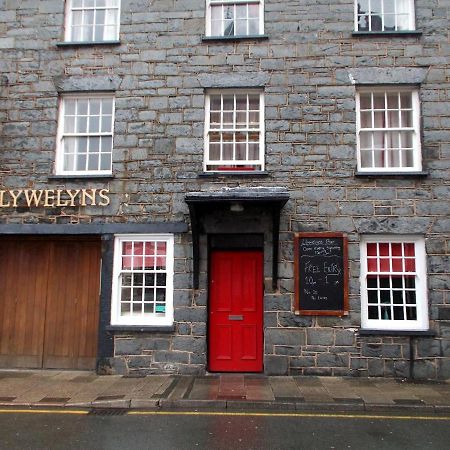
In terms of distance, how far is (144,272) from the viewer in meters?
9.15

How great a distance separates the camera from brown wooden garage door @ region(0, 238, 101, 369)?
9258 millimetres

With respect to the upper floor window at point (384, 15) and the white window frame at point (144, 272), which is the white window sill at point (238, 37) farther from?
the white window frame at point (144, 272)

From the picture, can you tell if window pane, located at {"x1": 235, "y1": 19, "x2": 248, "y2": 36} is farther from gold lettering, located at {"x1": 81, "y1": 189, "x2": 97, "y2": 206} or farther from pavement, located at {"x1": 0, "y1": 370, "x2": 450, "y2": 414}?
pavement, located at {"x1": 0, "y1": 370, "x2": 450, "y2": 414}

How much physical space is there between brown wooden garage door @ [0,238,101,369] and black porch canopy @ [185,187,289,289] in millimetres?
2228

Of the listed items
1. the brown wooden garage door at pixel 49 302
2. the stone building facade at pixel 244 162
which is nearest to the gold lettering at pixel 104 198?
the stone building facade at pixel 244 162

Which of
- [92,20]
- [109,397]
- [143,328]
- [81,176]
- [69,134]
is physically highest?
[92,20]

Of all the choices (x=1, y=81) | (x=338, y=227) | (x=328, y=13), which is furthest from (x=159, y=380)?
(x=328, y=13)

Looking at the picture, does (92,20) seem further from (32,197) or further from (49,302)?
(49,302)

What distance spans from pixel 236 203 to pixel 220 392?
11.3 ft

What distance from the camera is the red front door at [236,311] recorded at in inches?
350

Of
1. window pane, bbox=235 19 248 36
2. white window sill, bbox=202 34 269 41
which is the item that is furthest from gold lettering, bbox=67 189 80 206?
window pane, bbox=235 19 248 36

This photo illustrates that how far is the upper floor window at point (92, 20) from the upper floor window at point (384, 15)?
5.41 m

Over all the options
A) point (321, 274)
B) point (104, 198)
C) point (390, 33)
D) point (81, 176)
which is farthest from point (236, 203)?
point (390, 33)

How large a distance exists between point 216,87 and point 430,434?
7330 mm
